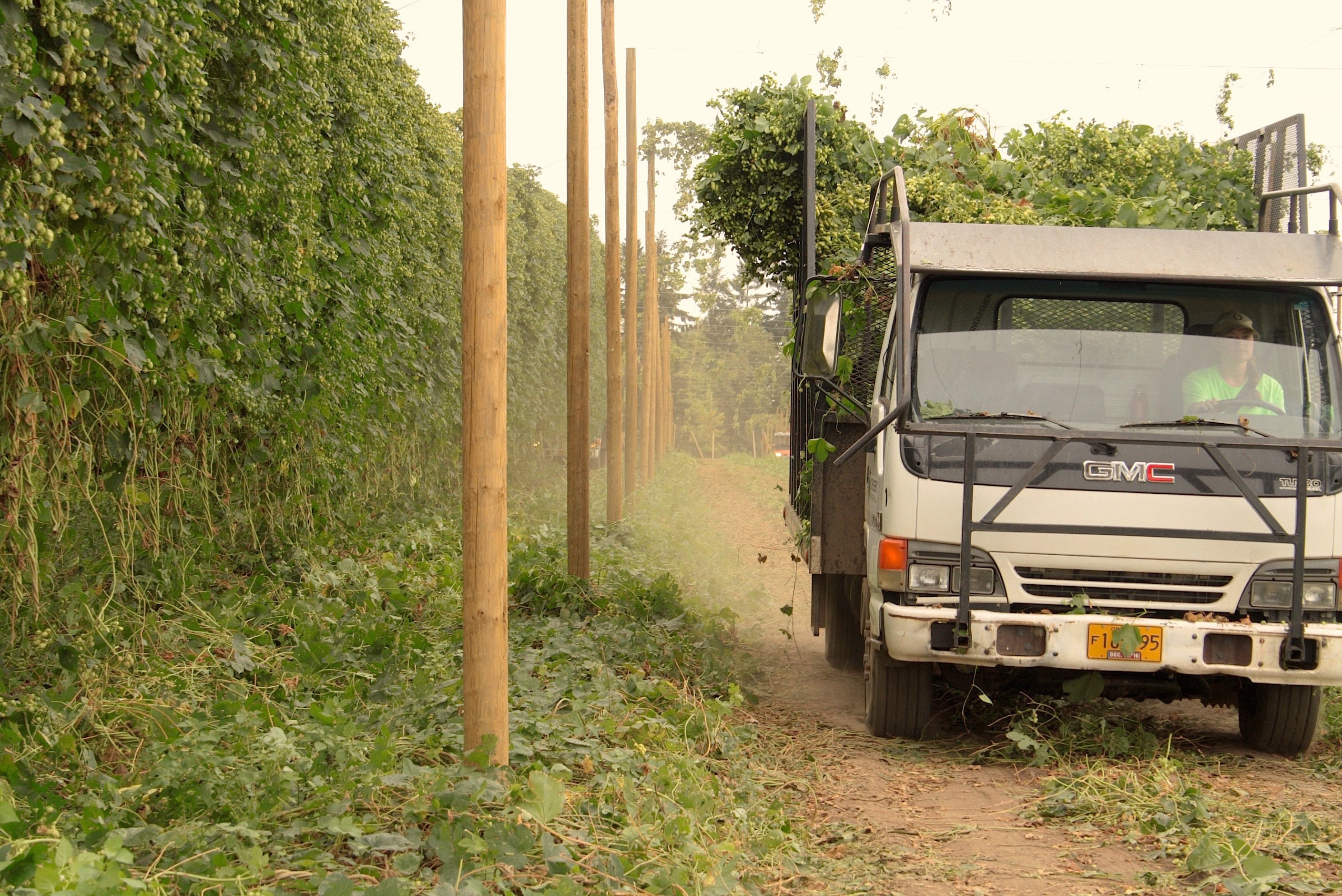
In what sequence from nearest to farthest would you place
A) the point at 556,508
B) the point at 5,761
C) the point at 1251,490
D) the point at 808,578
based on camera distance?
the point at 5,761 < the point at 1251,490 < the point at 808,578 < the point at 556,508

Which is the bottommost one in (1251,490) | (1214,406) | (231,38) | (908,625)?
(908,625)

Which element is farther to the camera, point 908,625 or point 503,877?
point 908,625

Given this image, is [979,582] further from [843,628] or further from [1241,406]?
[843,628]

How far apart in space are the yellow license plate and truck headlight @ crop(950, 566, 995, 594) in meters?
0.54

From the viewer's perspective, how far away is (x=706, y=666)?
8.06m

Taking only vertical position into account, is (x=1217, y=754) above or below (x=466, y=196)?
below

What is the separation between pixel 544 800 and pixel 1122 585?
3393 mm

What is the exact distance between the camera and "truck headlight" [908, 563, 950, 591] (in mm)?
6051

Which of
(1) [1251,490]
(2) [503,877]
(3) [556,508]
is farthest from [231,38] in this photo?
(3) [556,508]

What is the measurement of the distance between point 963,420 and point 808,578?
9169mm

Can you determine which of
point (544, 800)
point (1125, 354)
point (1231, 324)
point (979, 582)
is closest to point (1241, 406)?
point (1231, 324)

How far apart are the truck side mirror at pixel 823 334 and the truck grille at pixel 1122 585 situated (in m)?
1.61

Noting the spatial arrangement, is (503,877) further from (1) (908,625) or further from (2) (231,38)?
(2) (231,38)

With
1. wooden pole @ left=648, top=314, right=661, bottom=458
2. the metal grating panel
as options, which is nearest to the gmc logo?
the metal grating panel
